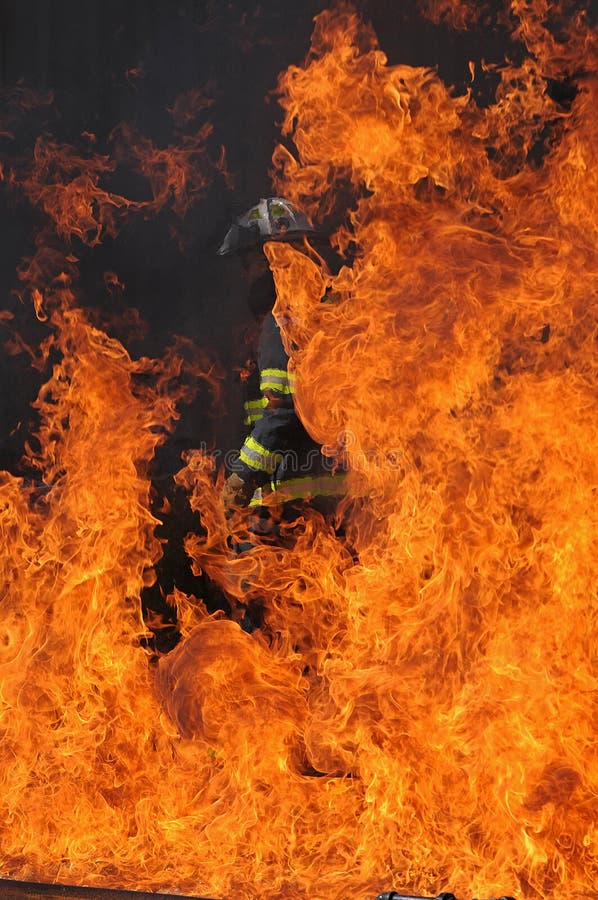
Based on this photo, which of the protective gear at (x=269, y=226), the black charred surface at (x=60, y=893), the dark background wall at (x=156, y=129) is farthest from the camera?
the dark background wall at (x=156, y=129)

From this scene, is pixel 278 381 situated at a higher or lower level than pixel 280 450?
Result: higher

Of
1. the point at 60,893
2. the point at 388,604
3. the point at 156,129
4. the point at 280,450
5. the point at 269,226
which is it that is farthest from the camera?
the point at 156,129

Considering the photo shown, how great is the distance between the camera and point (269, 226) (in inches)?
258

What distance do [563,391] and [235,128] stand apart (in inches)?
191

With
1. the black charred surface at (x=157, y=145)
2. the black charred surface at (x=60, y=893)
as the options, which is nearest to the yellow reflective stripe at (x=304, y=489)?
the black charred surface at (x=157, y=145)

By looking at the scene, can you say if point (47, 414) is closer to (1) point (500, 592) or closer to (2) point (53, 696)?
(2) point (53, 696)

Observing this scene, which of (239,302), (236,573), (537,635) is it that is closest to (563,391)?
(537,635)

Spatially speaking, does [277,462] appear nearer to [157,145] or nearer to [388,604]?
[388,604]

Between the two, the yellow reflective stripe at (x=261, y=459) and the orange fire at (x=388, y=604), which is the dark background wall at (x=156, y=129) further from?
the orange fire at (x=388, y=604)

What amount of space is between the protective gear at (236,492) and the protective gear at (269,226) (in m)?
1.53

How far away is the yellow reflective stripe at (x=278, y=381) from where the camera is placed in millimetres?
6004

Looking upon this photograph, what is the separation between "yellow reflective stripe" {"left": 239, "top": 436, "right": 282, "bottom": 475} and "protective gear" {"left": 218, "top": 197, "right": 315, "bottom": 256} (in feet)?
4.47

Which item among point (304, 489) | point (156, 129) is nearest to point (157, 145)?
point (156, 129)

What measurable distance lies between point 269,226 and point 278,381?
3.72 feet
